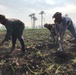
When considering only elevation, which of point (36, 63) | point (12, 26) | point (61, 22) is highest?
point (61, 22)

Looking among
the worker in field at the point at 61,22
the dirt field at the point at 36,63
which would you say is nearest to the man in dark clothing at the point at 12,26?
the dirt field at the point at 36,63

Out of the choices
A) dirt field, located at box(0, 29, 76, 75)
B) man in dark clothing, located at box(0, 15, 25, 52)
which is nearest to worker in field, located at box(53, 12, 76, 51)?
dirt field, located at box(0, 29, 76, 75)

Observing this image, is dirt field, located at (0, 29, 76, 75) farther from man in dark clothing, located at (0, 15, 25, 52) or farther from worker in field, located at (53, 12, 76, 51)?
worker in field, located at (53, 12, 76, 51)

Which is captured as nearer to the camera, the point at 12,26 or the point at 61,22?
the point at 61,22

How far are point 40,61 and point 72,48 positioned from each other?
241 cm

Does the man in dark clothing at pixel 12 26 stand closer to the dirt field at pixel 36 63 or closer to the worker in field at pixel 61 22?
the dirt field at pixel 36 63

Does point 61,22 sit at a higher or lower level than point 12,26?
higher

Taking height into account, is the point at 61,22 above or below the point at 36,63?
above

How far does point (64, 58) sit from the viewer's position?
758 centimetres

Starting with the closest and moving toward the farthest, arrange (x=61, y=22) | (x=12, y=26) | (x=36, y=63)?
(x=36, y=63) < (x=61, y=22) < (x=12, y=26)

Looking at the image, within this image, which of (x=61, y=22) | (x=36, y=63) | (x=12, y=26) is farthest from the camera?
(x=12, y=26)

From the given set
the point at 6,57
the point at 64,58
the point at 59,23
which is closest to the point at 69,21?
the point at 59,23

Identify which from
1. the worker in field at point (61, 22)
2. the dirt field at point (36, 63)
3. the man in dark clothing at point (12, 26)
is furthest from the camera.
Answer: the man in dark clothing at point (12, 26)

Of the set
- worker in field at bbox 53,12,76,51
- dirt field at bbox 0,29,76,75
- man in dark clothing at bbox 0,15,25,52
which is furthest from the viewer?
man in dark clothing at bbox 0,15,25,52
